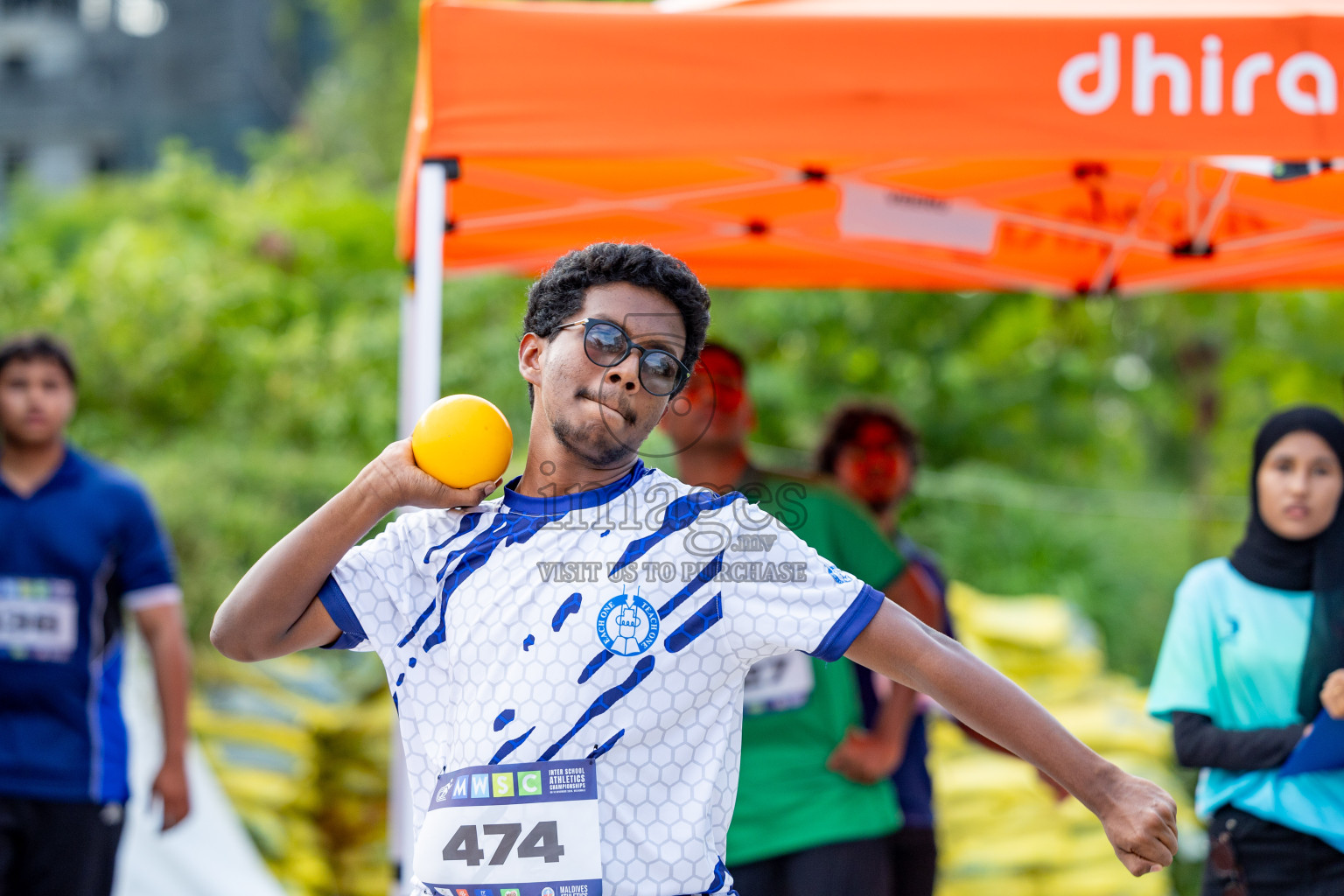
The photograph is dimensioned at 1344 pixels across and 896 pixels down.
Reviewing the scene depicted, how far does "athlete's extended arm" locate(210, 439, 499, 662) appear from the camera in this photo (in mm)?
1822

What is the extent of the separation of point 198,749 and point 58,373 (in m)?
1.99

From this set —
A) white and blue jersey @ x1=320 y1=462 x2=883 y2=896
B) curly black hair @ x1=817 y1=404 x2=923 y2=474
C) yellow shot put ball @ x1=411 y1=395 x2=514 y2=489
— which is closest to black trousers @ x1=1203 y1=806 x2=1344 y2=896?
white and blue jersey @ x1=320 y1=462 x2=883 y2=896

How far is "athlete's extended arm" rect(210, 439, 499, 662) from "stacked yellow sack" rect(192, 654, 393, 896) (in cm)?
373

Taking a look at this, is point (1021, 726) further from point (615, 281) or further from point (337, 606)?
point (337, 606)

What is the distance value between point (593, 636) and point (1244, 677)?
6.12ft

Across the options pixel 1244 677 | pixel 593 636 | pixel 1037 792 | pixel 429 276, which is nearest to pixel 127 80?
pixel 1037 792

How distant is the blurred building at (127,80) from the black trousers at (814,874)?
24.3m

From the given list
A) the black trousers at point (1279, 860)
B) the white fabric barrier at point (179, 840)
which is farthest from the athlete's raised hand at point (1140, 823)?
the white fabric barrier at point (179, 840)

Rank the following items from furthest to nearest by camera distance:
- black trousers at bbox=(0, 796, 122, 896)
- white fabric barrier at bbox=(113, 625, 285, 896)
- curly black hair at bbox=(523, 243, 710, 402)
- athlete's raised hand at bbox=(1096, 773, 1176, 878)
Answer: white fabric barrier at bbox=(113, 625, 285, 896)
black trousers at bbox=(0, 796, 122, 896)
curly black hair at bbox=(523, 243, 710, 402)
athlete's raised hand at bbox=(1096, 773, 1176, 878)

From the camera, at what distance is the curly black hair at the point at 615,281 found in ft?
6.36

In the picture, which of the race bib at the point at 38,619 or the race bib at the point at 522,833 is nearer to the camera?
the race bib at the point at 522,833

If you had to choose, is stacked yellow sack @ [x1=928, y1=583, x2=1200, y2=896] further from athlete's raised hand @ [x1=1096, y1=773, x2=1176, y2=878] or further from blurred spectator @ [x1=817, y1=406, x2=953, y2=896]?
athlete's raised hand @ [x1=1096, y1=773, x2=1176, y2=878]

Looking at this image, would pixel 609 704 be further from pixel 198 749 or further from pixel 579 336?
pixel 198 749

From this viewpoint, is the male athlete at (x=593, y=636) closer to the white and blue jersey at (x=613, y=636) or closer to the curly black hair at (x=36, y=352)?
the white and blue jersey at (x=613, y=636)
